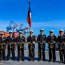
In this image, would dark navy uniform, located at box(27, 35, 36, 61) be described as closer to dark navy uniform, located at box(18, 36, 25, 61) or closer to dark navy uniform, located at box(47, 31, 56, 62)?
dark navy uniform, located at box(18, 36, 25, 61)

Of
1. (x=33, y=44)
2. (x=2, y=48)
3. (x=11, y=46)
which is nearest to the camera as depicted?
(x=33, y=44)

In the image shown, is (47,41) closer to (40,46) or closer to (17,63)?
(40,46)

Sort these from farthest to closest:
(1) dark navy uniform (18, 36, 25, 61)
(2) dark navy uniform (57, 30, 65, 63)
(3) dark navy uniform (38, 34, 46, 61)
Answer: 1. (1) dark navy uniform (18, 36, 25, 61)
2. (3) dark navy uniform (38, 34, 46, 61)
3. (2) dark navy uniform (57, 30, 65, 63)

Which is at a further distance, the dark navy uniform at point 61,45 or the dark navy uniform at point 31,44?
the dark navy uniform at point 31,44

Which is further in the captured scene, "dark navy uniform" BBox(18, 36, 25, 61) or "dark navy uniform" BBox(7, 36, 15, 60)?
"dark navy uniform" BBox(7, 36, 15, 60)

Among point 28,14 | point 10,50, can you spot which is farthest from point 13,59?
point 28,14

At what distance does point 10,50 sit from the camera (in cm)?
1997

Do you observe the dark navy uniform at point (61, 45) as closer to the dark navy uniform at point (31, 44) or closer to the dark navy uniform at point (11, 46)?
the dark navy uniform at point (31, 44)

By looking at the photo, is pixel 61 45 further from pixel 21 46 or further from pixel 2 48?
pixel 2 48

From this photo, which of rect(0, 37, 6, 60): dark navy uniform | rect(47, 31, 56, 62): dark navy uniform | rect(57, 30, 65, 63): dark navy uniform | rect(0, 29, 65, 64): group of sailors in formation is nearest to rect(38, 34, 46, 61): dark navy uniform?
rect(0, 29, 65, 64): group of sailors in formation

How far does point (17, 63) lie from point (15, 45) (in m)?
2.00

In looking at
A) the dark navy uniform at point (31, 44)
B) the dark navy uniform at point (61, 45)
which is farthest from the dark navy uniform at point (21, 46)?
the dark navy uniform at point (61, 45)

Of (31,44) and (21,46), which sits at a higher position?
(31,44)

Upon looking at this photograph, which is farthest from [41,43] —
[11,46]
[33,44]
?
[11,46]
